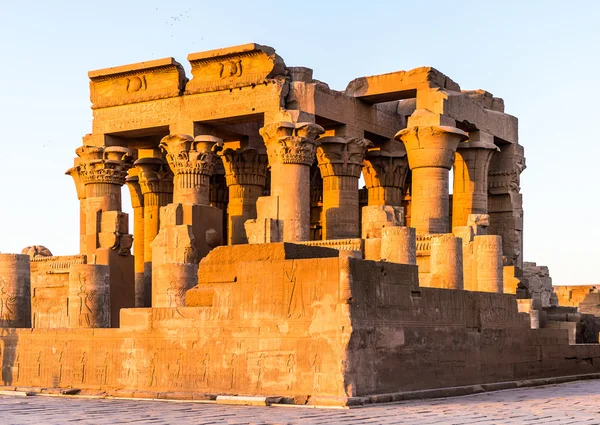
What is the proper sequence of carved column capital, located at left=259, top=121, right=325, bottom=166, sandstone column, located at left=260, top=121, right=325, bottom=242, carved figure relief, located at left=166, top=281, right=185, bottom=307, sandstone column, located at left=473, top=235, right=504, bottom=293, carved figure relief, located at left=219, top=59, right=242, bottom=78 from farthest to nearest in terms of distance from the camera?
carved figure relief, located at left=219, top=59, right=242, bottom=78, carved column capital, located at left=259, top=121, right=325, bottom=166, sandstone column, located at left=260, top=121, right=325, bottom=242, sandstone column, located at left=473, top=235, right=504, bottom=293, carved figure relief, located at left=166, top=281, right=185, bottom=307

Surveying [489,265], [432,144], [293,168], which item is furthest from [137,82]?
[489,265]

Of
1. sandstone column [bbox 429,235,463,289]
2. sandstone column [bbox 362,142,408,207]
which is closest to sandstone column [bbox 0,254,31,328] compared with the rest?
sandstone column [bbox 429,235,463,289]

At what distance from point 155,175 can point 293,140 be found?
8.37 m

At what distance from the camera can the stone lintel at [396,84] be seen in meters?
27.0

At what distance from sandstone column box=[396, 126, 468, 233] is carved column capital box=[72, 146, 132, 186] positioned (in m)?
8.21

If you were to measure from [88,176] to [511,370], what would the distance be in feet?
52.1

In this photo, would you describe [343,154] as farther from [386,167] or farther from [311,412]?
[311,412]

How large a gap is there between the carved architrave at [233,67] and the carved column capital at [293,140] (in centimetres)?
159

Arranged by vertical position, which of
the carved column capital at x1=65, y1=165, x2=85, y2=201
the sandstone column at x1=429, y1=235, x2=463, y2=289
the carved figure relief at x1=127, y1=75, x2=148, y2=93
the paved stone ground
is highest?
the carved figure relief at x1=127, y1=75, x2=148, y2=93

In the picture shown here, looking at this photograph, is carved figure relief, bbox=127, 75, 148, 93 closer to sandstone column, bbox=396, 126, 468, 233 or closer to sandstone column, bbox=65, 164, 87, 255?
sandstone column, bbox=65, 164, 87, 255

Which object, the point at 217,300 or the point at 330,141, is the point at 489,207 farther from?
the point at 217,300

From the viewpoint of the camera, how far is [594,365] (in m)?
20.2

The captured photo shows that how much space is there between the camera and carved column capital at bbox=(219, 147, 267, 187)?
3022cm

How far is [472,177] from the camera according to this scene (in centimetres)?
2905
